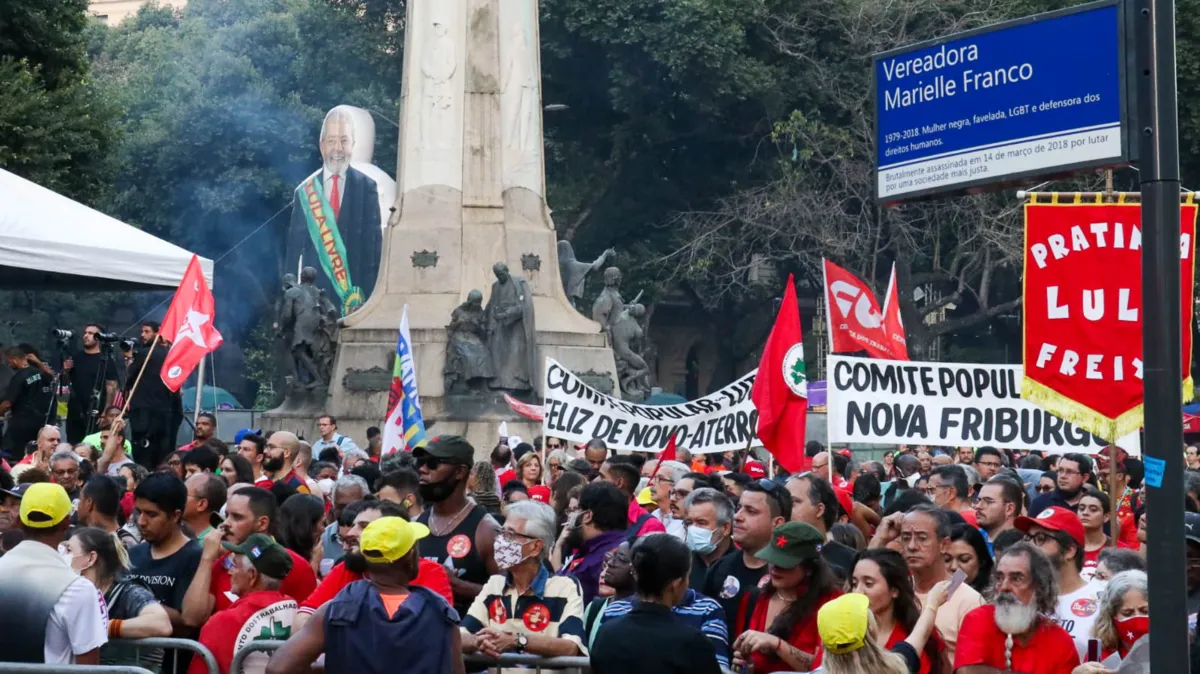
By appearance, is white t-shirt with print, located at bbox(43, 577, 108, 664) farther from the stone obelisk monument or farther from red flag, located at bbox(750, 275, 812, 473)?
the stone obelisk monument

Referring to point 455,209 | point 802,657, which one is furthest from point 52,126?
point 802,657

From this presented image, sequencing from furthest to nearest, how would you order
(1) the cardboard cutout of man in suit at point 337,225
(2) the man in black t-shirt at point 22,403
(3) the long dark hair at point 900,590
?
1. (1) the cardboard cutout of man in suit at point 337,225
2. (2) the man in black t-shirt at point 22,403
3. (3) the long dark hair at point 900,590

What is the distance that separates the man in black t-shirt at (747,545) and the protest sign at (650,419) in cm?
552

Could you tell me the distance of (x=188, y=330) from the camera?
15.1 metres

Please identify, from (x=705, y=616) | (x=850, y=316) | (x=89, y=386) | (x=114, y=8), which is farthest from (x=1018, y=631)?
(x=114, y=8)

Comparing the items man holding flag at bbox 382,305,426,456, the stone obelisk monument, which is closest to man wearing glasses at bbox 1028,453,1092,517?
man holding flag at bbox 382,305,426,456

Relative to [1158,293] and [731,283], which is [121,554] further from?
[731,283]

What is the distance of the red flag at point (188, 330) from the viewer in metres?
15.1

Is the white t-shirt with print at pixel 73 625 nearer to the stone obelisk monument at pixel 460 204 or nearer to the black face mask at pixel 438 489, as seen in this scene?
the black face mask at pixel 438 489

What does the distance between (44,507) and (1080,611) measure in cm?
377

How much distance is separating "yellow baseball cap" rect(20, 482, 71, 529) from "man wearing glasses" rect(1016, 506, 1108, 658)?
3.47 m

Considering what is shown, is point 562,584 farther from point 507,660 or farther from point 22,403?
point 22,403

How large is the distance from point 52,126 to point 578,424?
38.4ft

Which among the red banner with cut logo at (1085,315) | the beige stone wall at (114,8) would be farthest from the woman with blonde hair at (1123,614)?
the beige stone wall at (114,8)
